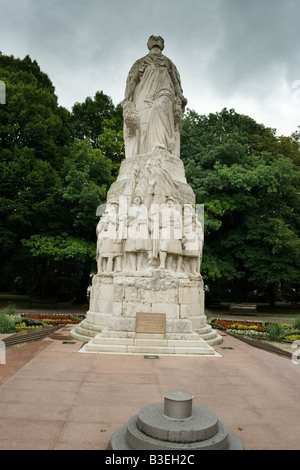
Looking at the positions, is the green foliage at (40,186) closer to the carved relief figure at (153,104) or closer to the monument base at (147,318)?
the carved relief figure at (153,104)

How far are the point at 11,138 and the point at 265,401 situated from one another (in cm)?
2119

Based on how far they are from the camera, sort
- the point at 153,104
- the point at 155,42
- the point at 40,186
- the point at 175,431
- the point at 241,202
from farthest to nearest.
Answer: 1. the point at 241,202
2. the point at 40,186
3. the point at 155,42
4. the point at 153,104
5. the point at 175,431

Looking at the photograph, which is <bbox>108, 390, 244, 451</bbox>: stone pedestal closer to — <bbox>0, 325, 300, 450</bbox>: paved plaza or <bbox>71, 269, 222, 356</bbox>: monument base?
<bbox>0, 325, 300, 450</bbox>: paved plaza

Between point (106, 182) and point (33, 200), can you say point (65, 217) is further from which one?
point (106, 182)

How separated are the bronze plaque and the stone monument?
25 millimetres

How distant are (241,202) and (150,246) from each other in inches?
541

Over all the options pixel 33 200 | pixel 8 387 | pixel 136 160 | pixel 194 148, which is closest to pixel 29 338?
pixel 8 387

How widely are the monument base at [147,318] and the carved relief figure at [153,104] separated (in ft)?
16.1

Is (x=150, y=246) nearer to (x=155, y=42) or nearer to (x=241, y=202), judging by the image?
(x=155, y=42)

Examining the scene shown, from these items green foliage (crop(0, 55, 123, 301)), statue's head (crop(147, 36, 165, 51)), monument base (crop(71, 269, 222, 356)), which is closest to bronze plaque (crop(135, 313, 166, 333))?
monument base (crop(71, 269, 222, 356))

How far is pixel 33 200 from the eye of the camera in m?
20.2

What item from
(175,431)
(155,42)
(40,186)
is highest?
(155,42)

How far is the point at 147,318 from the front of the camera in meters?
8.66

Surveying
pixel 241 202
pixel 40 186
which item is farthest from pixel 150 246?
pixel 241 202
